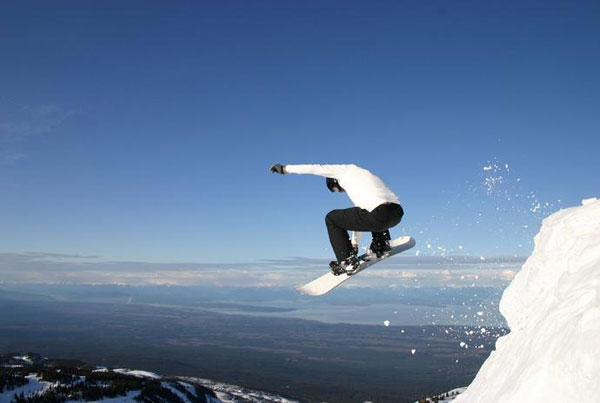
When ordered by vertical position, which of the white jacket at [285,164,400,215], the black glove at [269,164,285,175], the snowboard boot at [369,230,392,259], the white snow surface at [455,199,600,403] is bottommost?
the white snow surface at [455,199,600,403]

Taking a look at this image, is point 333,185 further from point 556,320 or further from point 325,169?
point 556,320

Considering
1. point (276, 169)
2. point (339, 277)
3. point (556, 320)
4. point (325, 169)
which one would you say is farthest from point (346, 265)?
point (556, 320)

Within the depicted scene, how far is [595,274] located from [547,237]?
13.5ft

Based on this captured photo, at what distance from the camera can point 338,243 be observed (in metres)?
10.4

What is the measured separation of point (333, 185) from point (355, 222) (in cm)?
93

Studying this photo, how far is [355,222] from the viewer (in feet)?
31.1

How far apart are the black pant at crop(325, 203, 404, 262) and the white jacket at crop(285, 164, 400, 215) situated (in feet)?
0.57

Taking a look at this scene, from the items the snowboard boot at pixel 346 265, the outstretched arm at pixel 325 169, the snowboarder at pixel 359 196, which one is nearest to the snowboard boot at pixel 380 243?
the snowboard boot at pixel 346 265

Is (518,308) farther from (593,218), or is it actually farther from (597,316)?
(597,316)

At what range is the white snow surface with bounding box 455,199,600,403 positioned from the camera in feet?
14.0

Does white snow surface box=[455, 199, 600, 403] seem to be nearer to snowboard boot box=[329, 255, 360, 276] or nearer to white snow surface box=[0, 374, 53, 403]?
snowboard boot box=[329, 255, 360, 276]

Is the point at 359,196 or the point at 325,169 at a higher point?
the point at 325,169

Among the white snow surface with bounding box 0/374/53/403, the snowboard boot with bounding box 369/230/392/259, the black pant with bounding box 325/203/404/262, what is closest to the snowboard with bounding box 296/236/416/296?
the snowboard boot with bounding box 369/230/392/259

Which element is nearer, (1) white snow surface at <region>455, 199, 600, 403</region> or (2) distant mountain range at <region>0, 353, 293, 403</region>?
(1) white snow surface at <region>455, 199, 600, 403</region>
